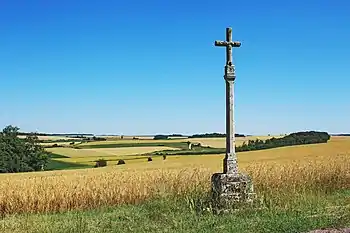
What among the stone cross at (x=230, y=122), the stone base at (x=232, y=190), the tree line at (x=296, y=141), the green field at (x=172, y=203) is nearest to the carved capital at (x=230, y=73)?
the stone cross at (x=230, y=122)

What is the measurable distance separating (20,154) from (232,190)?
53.4m

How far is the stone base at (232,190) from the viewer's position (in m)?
13.3

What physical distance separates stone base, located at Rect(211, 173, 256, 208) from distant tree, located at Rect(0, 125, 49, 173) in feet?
161

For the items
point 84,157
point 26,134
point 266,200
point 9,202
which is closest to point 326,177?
point 266,200

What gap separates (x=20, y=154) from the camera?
63.0 metres

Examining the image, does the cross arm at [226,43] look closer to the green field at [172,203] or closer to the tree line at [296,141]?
the green field at [172,203]

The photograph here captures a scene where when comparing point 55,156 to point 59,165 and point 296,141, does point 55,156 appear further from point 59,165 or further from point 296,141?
point 296,141

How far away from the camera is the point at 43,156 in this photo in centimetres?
6247

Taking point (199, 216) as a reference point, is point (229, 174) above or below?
above

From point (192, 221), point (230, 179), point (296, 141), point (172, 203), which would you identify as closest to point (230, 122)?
point (230, 179)

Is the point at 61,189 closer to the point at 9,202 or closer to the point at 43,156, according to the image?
the point at 9,202

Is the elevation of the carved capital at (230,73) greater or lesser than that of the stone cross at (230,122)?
Result: greater

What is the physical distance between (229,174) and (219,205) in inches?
33.2

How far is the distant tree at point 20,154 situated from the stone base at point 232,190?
1937 inches
